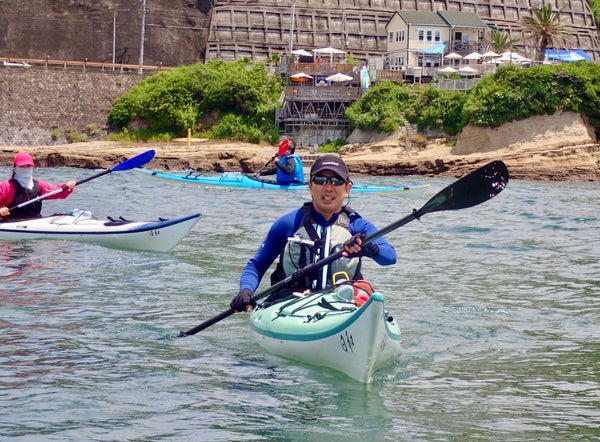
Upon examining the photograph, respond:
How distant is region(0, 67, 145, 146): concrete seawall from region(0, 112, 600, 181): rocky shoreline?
601 cm

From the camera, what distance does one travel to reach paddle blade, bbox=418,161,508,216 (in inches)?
243

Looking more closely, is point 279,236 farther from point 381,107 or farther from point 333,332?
point 381,107

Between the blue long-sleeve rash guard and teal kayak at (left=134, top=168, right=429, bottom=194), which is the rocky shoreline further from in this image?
the blue long-sleeve rash guard

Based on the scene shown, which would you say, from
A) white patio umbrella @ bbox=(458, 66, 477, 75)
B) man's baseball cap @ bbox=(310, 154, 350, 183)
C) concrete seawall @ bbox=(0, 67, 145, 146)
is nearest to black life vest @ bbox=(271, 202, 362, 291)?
man's baseball cap @ bbox=(310, 154, 350, 183)

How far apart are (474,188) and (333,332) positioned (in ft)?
5.11

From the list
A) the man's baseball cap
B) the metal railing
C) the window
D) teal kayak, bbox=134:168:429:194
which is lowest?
teal kayak, bbox=134:168:429:194

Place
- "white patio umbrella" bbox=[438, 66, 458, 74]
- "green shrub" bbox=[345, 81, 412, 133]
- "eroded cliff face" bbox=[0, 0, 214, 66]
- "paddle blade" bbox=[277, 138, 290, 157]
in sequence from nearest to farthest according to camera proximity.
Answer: "paddle blade" bbox=[277, 138, 290, 157] → "green shrub" bbox=[345, 81, 412, 133] → "white patio umbrella" bbox=[438, 66, 458, 74] → "eroded cliff face" bbox=[0, 0, 214, 66]

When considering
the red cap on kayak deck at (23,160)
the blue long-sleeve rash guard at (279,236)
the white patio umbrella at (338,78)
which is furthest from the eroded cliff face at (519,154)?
the blue long-sleeve rash guard at (279,236)

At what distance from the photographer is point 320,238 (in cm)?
621

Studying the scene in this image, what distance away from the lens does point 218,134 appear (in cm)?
4253

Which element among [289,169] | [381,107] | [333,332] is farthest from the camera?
[381,107]

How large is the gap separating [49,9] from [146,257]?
42831 mm

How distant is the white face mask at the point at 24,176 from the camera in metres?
12.0

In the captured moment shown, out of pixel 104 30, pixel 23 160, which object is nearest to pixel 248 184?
pixel 23 160
